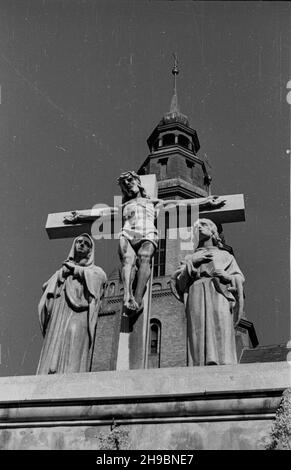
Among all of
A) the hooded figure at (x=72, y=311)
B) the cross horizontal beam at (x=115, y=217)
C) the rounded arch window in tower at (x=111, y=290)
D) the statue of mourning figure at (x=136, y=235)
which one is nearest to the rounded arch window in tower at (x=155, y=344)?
the rounded arch window in tower at (x=111, y=290)

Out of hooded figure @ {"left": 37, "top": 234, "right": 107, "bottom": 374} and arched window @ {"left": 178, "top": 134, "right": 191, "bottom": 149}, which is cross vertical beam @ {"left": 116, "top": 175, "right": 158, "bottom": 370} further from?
arched window @ {"left": 178, "top": 134, "right": 191, "bottom": 149}

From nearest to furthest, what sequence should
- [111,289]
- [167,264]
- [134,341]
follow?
1. [134,341]
2. [167,264]
3. [111,289]

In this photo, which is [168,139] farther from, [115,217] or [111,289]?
[115,217]

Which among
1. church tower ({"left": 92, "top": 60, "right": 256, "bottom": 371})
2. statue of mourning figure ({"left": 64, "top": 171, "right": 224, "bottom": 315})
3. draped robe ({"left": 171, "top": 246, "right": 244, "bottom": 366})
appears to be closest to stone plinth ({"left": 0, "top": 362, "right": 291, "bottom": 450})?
draped robe ({"left": 171, "top": 246, "right": 244, "bottom": 366})

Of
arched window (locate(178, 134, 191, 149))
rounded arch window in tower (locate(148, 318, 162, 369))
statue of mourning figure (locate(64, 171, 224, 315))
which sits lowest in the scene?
statue of mourning figure (locate(64, 171, 224, 315))

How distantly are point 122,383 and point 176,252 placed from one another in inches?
1669

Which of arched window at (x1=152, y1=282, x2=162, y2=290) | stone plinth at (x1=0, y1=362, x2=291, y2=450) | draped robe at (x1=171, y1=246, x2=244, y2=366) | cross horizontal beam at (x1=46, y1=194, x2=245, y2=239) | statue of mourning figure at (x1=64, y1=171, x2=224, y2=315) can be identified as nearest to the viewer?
stone plinth at (x1=0, y1=362, x2=291, y2=450)

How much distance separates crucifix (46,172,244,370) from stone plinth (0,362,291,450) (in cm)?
125

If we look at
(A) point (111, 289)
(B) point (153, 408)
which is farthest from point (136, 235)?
(A) point (111, 289)

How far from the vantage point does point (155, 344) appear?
50906mm

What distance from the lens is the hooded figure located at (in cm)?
728

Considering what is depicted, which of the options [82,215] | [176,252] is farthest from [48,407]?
[176,252]

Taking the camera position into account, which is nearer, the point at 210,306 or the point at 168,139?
the point at 210,306

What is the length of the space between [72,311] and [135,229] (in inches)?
52.8
